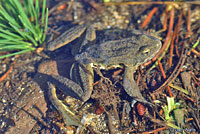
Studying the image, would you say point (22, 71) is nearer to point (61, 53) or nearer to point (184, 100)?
point (61, 53)

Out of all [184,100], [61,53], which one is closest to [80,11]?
[61,53]

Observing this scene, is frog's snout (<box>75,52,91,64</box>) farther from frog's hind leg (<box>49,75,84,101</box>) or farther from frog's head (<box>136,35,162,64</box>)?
frog's head (<box>136,35,162,64</box>)

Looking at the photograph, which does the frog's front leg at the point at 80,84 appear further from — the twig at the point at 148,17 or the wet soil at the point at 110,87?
the twig at the point at 148,17

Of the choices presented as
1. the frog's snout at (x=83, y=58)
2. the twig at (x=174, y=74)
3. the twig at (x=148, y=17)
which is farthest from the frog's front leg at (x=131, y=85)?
the twig at (x=148, y=17)

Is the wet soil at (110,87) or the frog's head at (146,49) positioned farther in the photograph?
the frog's head at (146,49)

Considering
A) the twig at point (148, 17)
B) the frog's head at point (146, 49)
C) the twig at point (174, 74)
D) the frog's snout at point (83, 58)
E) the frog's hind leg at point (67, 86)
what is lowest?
the twig at point (174, 74)

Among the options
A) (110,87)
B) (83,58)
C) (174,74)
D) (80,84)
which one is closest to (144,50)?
(174,74)

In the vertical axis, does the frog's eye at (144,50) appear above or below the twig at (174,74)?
above

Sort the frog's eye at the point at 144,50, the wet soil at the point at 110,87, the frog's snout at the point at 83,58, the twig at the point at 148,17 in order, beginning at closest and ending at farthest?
the wet soil at the point at 110,87 → the frog's eye at the point at 144,50 → the frog's snout at the point at 83,58 → the twig at the point at 148,17

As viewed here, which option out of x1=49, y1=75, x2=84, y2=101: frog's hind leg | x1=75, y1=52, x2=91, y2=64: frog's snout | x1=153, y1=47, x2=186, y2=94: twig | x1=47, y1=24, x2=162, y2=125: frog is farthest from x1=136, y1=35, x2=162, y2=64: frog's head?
x1=49, y1=75, x2=84, y2=101: frog's hind leg
